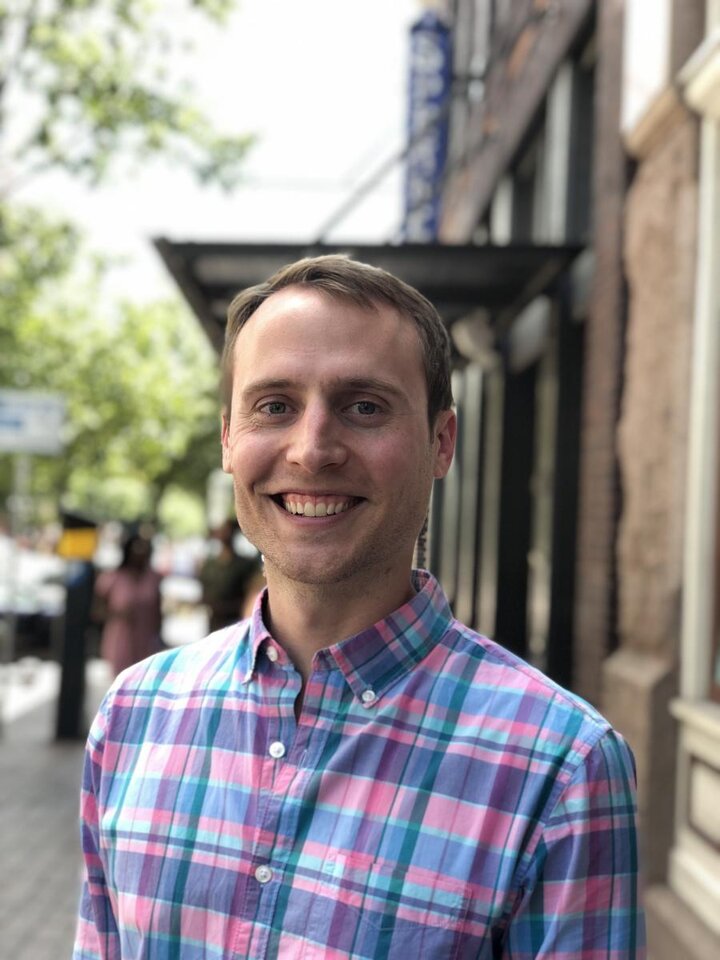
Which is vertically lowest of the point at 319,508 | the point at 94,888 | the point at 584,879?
the point at 94,888

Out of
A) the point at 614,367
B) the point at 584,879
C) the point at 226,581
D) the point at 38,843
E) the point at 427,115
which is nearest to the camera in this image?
the point at 584,879

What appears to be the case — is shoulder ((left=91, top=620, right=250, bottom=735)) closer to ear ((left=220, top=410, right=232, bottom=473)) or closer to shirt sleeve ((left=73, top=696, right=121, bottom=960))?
shirt sleeve ((left=73, top=696, right=121, bottom=960))

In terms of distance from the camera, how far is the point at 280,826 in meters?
1.57

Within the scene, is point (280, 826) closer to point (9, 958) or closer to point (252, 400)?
point (252, 400)

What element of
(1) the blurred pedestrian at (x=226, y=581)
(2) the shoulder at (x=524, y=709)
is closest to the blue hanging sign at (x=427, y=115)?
(1) the blurred pedestrian at (x=226, y=581)

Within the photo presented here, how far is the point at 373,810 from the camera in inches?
60.6

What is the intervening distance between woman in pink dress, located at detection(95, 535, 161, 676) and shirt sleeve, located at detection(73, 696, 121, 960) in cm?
884

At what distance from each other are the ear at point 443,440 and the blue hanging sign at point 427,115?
1060 cm

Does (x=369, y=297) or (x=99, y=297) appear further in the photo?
(x=99, y=297)

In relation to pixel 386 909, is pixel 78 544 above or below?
above

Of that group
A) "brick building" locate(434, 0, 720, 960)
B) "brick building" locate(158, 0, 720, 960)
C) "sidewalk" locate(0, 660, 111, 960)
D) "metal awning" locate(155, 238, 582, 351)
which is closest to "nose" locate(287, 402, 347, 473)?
"brick building" locate(158, 0, 720, 960)

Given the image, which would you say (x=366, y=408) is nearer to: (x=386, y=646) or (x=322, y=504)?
(x=322, y=504)

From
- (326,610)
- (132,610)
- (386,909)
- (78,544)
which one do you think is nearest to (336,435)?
(326,610)

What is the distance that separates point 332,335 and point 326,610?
1.17ft
